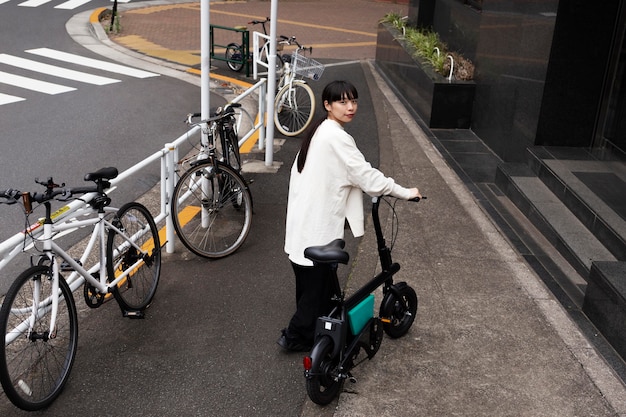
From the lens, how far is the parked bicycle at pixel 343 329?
4.52 m

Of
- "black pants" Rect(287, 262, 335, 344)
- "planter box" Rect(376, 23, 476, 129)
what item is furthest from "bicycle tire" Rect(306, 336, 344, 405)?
"planter box" Rect(376, 23, 476, 129)

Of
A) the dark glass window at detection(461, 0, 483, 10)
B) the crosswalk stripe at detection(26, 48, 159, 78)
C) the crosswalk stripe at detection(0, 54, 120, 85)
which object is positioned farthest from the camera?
the crosswalk stripe at detection(26, 48, 159, 78)

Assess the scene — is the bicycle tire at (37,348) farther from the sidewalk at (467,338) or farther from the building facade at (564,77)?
the building facade at (564,77)

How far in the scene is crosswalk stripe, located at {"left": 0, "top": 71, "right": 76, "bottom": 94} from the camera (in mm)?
13477

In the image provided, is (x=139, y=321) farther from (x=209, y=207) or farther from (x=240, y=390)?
(x=209, y=207)

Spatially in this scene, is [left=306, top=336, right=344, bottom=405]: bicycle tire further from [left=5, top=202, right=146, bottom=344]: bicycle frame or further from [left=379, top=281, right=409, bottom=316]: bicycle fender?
[left=5, top=202, right=146, bottom=344]: bicycle frame

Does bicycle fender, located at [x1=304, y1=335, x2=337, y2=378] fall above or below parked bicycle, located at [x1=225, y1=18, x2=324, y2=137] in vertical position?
below

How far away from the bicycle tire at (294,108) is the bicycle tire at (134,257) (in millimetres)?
4776

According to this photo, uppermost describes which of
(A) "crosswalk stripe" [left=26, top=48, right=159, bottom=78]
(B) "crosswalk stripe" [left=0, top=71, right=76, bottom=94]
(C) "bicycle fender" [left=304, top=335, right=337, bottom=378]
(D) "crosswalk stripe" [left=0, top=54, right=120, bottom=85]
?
(C) "bicycle fender" [left=304, top=335, right=337, bottom=378]

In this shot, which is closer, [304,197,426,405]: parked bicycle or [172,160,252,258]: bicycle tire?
[304,197,426,405]: parked bicycle

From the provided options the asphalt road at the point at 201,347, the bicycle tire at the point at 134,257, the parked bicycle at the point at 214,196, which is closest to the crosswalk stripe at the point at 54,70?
the parked bicycle at the point at 214,196

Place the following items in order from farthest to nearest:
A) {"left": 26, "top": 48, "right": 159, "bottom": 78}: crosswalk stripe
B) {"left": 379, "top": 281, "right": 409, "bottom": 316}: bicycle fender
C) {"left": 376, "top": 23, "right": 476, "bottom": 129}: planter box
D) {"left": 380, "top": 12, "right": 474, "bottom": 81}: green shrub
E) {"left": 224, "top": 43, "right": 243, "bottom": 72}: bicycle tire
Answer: {"left": 224, "top": 43, "right": 243, "bottom": 72}: bicycle tire < {"left": 26, "top": 48, "right": 159, "bottom": 78}: crosswalk stripe < {"left": 380, "top": 12, "right": 474, "bottom": 81}: green shrub < {"left": 376, "top": 23, "right": 476, "bottom": 129}: planter box < {"left": 379, "top": 281, "right": 409, "bottom": 316}: bicycle fender

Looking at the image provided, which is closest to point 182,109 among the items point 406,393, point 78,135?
point 78,135

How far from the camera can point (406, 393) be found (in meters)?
4.86
